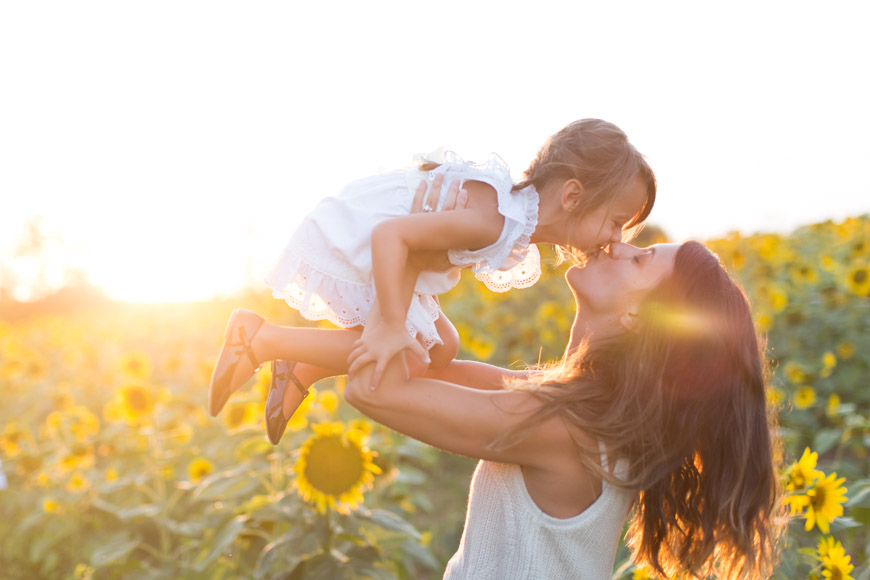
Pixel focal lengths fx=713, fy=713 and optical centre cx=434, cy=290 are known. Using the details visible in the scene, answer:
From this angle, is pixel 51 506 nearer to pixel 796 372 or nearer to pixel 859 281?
pixel 796 372

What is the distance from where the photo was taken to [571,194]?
226cm

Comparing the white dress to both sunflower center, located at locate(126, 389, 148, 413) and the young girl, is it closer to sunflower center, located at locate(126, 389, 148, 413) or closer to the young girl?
the young girl

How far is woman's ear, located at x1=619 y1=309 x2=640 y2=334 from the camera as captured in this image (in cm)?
177

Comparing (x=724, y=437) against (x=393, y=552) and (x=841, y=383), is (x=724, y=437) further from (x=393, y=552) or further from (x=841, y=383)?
(x=841, y=383)

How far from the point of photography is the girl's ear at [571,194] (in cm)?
224

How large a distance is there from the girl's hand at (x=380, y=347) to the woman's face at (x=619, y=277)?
1.59ft

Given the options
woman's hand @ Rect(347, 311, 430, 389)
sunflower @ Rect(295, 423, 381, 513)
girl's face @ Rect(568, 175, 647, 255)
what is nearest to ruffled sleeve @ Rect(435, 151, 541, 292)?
girl's face @ Rect(568, 175, 647, 255)

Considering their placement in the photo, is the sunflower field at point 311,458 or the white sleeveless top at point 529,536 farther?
the sunflower field at point 311,458

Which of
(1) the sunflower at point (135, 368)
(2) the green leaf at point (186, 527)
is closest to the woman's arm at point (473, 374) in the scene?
(2) the green leaf at point (186, 527)

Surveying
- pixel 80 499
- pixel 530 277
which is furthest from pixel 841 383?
pixel 80 499

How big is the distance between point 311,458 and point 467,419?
1163mm

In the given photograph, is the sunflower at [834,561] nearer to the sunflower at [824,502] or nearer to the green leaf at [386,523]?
the sunflower at [824,502]

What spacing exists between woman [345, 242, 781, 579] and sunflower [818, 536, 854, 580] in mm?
207

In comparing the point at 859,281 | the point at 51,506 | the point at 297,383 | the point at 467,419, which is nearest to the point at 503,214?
the point at 467,419
